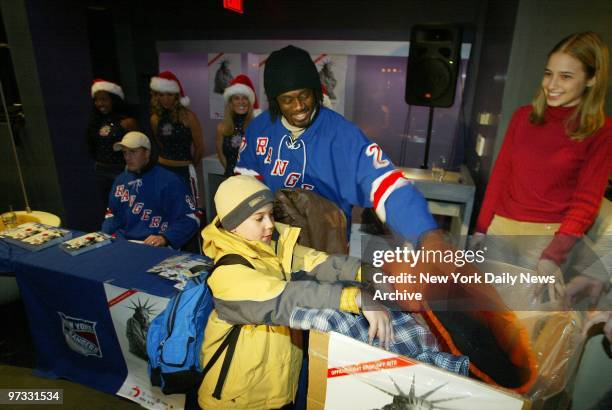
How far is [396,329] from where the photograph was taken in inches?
35.8

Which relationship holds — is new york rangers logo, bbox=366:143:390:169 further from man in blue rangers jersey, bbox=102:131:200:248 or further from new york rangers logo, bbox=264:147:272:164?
man in blue rangers jersey, bbox=102:131:200:248

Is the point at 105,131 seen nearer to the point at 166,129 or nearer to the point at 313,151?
the point at 166,129

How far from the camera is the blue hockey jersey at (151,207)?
2.54 metres

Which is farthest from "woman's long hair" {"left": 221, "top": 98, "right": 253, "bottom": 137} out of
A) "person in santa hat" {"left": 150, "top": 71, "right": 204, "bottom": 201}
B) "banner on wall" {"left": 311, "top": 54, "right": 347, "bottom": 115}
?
"banner on wall" {"left": 311, "top": 54, "right": 347, "bottom": 115}

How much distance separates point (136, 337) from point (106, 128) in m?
2.70

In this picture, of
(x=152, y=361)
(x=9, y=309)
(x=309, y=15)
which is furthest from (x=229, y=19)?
(x=152, y=361)

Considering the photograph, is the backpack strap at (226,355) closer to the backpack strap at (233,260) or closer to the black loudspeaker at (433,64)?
the backpack strap at (233,260)

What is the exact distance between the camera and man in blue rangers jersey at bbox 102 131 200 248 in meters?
2.53

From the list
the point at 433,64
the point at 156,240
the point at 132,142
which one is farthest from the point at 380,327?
the point at 433,64

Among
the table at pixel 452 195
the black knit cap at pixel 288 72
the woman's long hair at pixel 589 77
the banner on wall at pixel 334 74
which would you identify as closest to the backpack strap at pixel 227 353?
the black knit cap at pixel 288 72

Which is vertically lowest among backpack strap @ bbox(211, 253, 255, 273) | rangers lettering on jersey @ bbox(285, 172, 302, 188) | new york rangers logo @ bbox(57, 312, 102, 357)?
new york rangers logo @ bbox(57, 312, 102, 357)

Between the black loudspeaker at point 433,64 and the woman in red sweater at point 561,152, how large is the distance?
1.67 metres

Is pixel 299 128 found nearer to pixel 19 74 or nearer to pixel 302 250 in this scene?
pixel 302 250

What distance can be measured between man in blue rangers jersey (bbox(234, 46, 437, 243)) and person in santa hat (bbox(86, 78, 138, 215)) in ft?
8.74
